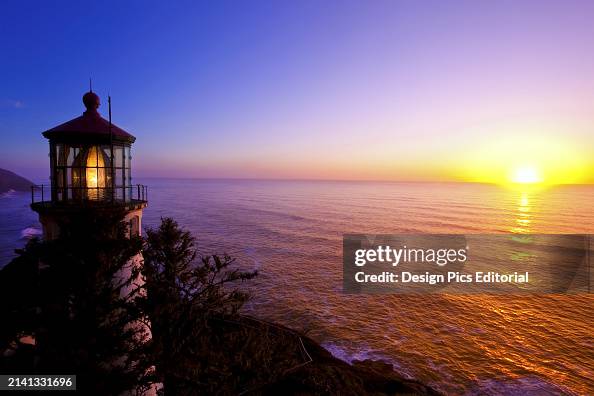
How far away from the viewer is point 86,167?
435 inches

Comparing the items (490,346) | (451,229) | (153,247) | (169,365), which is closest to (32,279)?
(169,365)

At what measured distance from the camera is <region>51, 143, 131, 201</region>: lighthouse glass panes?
11.0 metres

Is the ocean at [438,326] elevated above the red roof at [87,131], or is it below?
below

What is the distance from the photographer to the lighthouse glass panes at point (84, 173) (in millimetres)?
10979

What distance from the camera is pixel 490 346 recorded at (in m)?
21.7

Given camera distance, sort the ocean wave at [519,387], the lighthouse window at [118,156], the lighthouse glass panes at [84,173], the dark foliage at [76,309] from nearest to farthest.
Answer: the dark foliage at [76,309] < the lighthouse glass panes at [84,173] < the lighthouse window at [118,156] < the ocean wave at [519,387]

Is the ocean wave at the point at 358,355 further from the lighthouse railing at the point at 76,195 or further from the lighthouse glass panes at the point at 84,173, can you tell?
the lighthouse glass panes at the point at 84,173

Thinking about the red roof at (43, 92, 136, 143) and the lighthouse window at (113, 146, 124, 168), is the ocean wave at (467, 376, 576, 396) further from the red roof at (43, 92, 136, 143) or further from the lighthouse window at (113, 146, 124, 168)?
the red roof at (43, 92, 136, 143)

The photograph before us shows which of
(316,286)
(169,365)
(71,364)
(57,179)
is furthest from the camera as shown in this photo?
(316,286)

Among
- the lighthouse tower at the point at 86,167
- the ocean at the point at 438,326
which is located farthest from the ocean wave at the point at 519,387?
the lighthouse tower at the point at 86,167

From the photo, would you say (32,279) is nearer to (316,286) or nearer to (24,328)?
(24,328)

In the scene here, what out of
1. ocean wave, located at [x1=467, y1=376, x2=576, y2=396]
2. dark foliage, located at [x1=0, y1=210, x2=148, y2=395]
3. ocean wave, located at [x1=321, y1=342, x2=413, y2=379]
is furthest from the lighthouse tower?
ocean wave, located at [x1=467, y1=376, x2=576, y2=396]

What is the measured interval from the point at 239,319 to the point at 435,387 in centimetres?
Result: 1201

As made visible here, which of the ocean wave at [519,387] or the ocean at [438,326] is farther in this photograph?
the ocean at [438,326]
